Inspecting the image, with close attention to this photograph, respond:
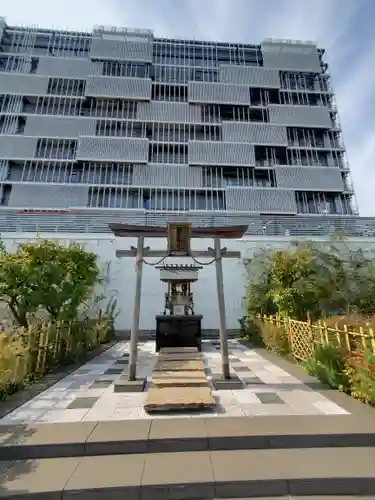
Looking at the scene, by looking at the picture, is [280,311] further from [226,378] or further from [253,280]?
[226,378]

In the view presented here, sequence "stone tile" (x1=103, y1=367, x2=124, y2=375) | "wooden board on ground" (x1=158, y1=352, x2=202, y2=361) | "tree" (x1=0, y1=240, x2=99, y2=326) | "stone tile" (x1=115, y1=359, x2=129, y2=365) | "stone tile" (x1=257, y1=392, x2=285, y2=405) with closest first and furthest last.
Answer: "stone tile" (x1=257, y1=392, x2=285, y2=405), "stone tile" (x1=103, y1=367, x2=124, y2=375), "wooden board on ground" (x1=158, y1=352, x2=202, y2=361), "tree" (x1=0, y1=240, x2=99, y2=326), "stone tile" (x1=115, y1=359, x2=129, y2=365)

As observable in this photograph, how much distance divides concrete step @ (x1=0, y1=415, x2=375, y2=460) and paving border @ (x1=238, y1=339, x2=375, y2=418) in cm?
28

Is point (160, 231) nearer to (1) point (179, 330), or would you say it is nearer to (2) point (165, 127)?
(1) point (179, 330)

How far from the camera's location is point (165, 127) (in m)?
27.6

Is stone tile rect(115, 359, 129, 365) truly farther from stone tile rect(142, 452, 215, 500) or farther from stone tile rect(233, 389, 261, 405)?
stone tile rect(142, 452, 215, 500)

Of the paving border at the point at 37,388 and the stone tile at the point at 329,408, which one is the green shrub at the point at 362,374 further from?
the paving border at the point at 37,388

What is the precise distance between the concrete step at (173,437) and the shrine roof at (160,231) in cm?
295

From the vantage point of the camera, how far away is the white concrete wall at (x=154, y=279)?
1127 cm

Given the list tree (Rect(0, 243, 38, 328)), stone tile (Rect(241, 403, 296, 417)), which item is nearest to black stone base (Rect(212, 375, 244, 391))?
stone tile (Rect(241, 403, 296, 417))

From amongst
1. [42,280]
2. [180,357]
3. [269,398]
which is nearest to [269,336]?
[180,357]

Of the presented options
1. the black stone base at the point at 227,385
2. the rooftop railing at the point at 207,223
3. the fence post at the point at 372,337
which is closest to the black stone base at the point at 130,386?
the black stone base at the point at 227,385

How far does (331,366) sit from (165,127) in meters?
27.4

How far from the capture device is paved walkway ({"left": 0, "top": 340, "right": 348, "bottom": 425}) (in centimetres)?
333

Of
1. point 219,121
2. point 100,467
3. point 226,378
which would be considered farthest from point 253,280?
point 219,121
